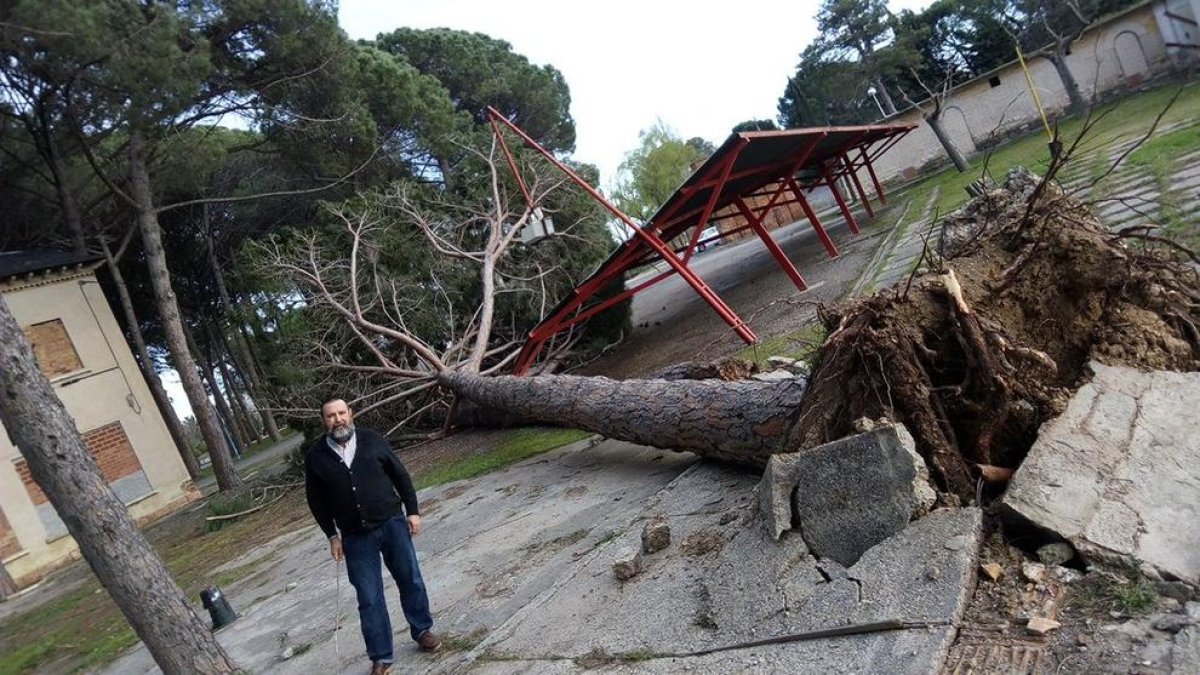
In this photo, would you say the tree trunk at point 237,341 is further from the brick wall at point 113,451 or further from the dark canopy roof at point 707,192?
the dark canopy roof at point 707,192

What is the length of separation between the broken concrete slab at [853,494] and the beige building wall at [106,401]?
1526 centimetres

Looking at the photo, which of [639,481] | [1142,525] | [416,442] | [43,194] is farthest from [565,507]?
[43,194]

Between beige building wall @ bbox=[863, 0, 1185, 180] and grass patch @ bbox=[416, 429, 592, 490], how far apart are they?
1985cm

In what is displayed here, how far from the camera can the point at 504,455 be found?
8914 millimetres

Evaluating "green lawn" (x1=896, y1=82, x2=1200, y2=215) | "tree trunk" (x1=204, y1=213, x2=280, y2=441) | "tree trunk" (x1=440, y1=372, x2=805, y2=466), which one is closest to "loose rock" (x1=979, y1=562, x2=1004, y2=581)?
"tree trunk" (x1=440, y1=372, x2=805, y2=466)

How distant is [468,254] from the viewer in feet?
40.2

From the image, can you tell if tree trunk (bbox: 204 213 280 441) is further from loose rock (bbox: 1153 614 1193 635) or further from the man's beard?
loose rock (bbox: 1153 614 1193 635)

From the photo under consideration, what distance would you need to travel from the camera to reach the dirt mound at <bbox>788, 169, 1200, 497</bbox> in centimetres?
341

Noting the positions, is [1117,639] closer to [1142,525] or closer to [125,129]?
[1142,525]

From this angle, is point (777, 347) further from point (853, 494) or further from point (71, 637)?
point (71, 637)

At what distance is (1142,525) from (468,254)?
10.5 metres

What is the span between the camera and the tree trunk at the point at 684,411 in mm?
4570

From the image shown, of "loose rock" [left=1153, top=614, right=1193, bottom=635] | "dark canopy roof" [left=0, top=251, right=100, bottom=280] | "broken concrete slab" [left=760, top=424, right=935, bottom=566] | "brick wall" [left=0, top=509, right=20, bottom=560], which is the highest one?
"dark canopy roof" [left=0, top=251, right=100, bottom=280]

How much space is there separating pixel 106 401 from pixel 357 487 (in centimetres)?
1497
